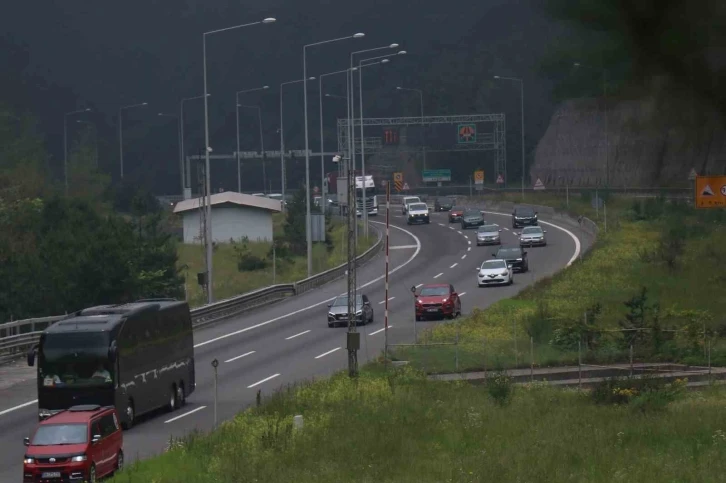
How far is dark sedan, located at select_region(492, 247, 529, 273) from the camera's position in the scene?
59.7 meters

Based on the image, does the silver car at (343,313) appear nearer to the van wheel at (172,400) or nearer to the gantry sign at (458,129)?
the van wheel at (172,400)

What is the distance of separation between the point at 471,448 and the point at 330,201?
299 ft

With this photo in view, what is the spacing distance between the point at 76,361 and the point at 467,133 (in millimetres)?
87182

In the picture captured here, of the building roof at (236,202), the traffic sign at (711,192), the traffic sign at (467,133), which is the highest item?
the traffic sign at (467,133)

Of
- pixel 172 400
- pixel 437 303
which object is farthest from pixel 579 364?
pixel 437 303

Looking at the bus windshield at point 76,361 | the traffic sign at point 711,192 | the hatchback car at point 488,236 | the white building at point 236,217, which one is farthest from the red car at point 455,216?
the bus windshield at point 76,361

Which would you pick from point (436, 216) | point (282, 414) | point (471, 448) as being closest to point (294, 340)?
point (282, 414)

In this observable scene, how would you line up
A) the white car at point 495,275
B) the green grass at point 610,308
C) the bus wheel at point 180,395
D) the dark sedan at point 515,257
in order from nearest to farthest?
the bus wheel at point 180,395, the green grass at point 610,308, the white car at point 495,275, the dark sedan at point 515,257

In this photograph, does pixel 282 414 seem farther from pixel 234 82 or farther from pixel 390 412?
pixel 234 82

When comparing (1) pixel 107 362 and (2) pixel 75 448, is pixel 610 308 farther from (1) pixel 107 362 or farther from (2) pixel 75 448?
(2) pixel 75 448

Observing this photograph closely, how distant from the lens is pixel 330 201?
362ft

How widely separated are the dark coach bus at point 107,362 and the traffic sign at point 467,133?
8343 cm

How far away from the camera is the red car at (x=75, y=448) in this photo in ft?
63.4

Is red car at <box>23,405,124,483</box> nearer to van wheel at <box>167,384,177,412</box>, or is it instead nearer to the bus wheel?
van wheel at <box>167,384,177,412</box>
